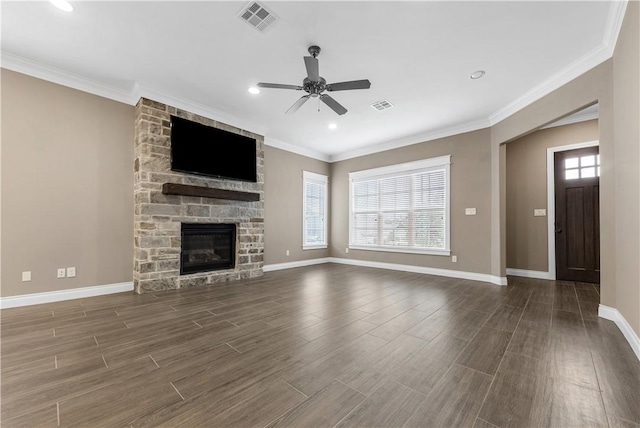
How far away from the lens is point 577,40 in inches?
107

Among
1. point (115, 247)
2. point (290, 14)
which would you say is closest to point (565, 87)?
point (290, 14)

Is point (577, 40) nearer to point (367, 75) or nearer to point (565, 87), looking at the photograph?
point (565, 87)

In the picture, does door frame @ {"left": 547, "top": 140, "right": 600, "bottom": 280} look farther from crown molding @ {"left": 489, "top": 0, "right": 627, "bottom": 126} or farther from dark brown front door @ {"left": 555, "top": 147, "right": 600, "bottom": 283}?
crown molding @ {"left": 489, "top": 0, "right": 627, "bottom": 126}

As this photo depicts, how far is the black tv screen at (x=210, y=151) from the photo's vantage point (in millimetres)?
4117

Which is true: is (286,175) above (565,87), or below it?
below

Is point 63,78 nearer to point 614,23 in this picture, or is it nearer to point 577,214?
point 614,23

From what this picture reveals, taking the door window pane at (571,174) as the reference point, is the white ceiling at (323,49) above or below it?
above

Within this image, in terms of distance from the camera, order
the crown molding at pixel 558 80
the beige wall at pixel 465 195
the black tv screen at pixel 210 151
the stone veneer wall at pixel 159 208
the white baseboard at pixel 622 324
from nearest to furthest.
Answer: the white baseboard at pixel 622 324 < the crown molding at pixel 558 80 < the stone veneer wall at pixel 159 208 < the black tv screen at pixel 210 151 < the beige wall at pixel 465 195

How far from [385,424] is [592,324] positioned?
2802mm

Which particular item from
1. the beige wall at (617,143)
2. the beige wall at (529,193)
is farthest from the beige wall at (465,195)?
the beige wall at (617,143)

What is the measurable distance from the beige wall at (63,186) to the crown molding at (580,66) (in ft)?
19.4

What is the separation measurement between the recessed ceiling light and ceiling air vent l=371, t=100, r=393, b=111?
144 inches

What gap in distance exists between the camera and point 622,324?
96.3 inches

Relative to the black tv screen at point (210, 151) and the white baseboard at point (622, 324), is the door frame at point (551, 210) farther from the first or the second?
the black tv screen at point (210, 151)
